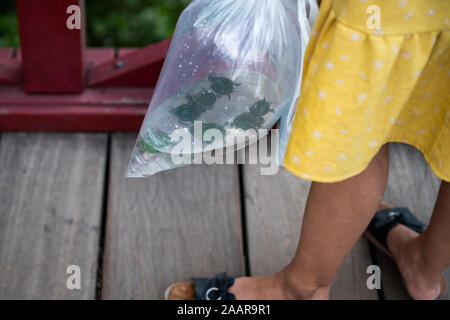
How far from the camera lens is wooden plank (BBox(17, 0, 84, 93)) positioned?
134cm

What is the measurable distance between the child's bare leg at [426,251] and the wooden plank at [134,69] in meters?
0.67

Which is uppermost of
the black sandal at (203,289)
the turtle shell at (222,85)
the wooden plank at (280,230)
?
the turtle shell at (222,85)

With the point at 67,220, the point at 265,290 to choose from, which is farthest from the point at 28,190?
the point at 265,290

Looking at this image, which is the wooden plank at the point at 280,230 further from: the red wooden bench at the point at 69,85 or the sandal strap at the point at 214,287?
the red wooden bench at the point at 69,85

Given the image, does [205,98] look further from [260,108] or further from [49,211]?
[49,211]

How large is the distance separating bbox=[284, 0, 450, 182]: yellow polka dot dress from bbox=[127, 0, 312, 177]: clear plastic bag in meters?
0.10

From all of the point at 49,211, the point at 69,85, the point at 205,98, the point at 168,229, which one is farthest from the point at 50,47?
the point at 205,98

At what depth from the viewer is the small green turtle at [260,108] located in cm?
92

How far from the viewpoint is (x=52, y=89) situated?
58.5 inches

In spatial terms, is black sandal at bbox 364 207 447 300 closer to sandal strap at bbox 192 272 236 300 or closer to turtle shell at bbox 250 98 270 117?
sandal strap at bbox 192 272 236 300

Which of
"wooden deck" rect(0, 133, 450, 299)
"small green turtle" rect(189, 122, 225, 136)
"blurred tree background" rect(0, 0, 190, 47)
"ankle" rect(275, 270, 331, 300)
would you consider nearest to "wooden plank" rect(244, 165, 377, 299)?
"wooden deck" rect(0, 133, 450, 299)

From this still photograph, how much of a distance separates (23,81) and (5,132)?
0.13m

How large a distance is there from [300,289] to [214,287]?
177mm

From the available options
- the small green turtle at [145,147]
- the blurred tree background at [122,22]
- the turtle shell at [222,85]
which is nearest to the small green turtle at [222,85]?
the turtle shell at [222,85]
